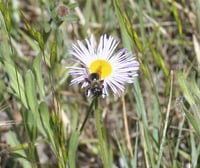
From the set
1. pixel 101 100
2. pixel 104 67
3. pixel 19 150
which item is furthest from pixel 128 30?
pixel 101 100

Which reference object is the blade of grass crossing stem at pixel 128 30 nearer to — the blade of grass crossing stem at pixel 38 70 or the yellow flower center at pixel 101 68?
the yellow flower center at pixel 101 68

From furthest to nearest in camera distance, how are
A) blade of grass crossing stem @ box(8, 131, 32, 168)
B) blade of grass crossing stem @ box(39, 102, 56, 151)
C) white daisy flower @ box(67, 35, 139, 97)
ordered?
blade of grass crossing stem @ box(8, 131, 32, 168) < blade of grass crossing stem @ box(39, 102, 56, 151) < white daisy flower @ box(67, 35, 139, 97)

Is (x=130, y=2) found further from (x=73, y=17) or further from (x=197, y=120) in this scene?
(x=197, y=120)

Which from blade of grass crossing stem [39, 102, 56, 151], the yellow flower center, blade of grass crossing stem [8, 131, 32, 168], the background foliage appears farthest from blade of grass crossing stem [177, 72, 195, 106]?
blade of grass crossing stem [8, 131, 32, 168]

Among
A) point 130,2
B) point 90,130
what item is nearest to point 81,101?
point 90,130

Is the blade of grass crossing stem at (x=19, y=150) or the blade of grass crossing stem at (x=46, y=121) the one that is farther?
the blade of grass crossing stem at (x=19, y=150)

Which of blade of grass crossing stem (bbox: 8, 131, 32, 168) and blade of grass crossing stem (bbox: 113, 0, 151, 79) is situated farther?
blade of grass crossing stem (bbox: 8, 131, 32, 168)

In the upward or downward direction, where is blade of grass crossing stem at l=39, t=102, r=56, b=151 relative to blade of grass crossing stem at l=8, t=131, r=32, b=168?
upward

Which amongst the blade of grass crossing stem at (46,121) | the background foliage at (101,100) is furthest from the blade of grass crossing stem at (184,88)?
the blade of grass crossing stem at (46,121)

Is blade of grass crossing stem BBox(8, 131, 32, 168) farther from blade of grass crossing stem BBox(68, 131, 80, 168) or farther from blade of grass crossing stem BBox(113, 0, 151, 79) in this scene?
blade of grass crossing stem BBox(113, 0, 151, 79)
